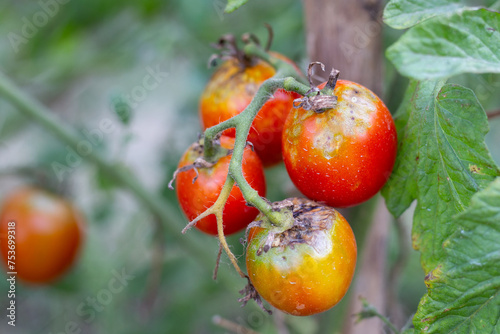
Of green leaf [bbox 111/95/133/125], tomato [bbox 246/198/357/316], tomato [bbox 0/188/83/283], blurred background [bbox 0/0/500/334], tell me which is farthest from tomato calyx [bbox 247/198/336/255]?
tomato [bbox 0/188/83/283]

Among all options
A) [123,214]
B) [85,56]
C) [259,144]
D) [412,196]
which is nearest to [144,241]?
[123,214]

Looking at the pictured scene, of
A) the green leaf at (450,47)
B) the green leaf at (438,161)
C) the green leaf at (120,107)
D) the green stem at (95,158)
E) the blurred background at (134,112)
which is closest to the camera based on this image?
the green leaf at (450,47)

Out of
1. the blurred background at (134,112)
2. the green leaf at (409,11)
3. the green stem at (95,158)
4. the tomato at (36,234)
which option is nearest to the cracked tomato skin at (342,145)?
the green leaf at (409,11)

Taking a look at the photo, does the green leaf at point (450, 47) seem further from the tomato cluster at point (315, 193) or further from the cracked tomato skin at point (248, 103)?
the cracked tomato skin at point (248, 103)

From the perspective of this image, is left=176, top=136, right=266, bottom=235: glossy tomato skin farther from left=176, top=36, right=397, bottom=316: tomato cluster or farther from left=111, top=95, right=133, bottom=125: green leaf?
left=111, top=95, right=133, bottom=125: green leaf

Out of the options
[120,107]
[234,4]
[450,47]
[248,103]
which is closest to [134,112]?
[120,107]

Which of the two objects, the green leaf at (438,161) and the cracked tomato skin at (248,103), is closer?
the green leaf at (438,161)

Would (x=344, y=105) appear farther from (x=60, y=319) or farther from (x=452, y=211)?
(x=60, y=319)
